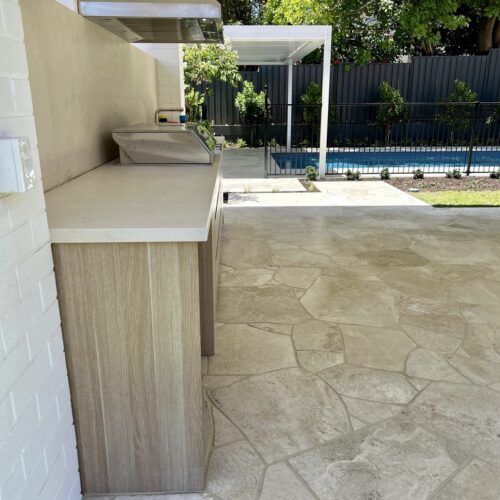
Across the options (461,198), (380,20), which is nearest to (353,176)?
(461,198)

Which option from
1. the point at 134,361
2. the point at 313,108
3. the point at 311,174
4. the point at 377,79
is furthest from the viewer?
the point at 377,79

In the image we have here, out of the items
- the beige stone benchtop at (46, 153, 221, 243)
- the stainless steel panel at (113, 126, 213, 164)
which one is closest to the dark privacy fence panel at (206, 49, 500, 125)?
the stainless steel panel at (113, 126, 213, 164)

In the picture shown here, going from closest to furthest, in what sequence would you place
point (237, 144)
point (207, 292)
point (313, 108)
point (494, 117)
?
point (207, 292) → point (313, 108) → point (494, 117) → point (237, 144)

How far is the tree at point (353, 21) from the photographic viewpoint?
1320 centimetres

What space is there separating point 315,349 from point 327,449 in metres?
0.86

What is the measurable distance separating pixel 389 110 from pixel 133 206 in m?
12.1

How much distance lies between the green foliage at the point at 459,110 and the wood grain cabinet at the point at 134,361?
1301 cm

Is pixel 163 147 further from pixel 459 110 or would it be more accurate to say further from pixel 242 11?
pixel 242 11

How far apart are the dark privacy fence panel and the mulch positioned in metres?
5.49

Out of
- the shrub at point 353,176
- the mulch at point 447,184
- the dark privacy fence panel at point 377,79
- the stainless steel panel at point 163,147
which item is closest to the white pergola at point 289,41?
the shrub at point 353,176

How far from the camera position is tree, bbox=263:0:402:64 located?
13195 mm

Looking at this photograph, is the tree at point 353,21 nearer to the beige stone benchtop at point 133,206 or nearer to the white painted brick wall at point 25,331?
the beige stone benchtop at point 133,206

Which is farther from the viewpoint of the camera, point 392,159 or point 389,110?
point 389,110

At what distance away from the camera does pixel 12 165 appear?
1.19 meters
